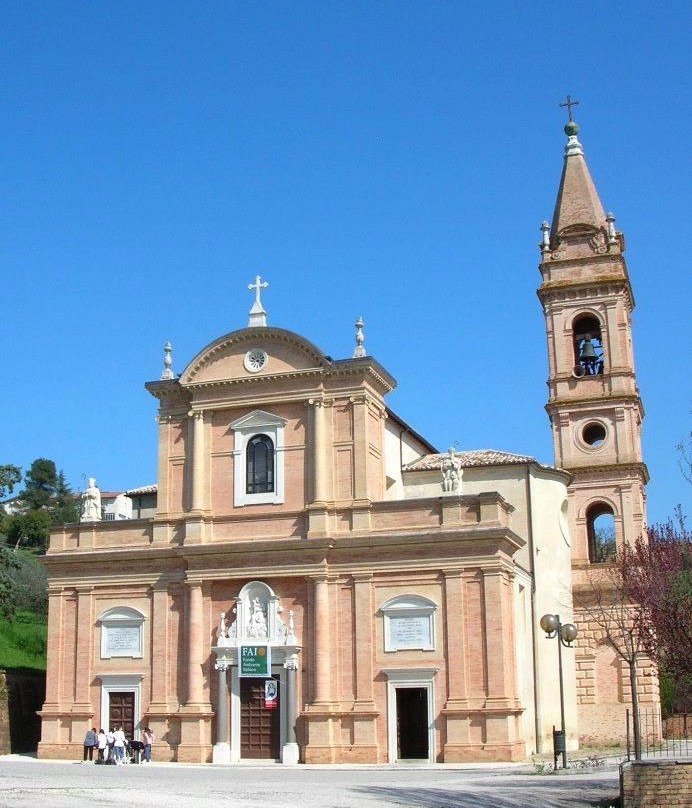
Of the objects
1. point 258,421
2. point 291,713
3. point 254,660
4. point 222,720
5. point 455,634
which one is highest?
point 258,421

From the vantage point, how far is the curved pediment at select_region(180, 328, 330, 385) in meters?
35.1

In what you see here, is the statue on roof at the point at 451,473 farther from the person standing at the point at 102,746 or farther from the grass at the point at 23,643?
the grass at the point at 23,643

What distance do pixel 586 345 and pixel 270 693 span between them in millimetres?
21447

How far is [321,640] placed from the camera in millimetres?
32844

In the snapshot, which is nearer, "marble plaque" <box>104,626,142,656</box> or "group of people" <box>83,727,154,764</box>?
"group of people" <box>83,727,154,764</box>

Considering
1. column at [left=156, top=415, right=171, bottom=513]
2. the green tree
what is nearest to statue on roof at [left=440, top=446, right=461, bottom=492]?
column at [left=156, top=415, right=171, bottom=513]

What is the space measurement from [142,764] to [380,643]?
800cm

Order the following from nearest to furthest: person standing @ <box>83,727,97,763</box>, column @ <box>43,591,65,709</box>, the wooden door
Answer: person standing @ <box>83,727,97,763</box> < the wooden door < column @ <box>43,591,65,709</box>

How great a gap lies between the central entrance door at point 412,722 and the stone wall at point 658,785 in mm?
14678

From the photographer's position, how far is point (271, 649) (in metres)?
33.3

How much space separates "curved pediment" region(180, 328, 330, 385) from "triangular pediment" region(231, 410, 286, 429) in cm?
124

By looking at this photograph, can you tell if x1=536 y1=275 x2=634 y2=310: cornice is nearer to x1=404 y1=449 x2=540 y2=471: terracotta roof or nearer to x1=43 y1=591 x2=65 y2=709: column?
x1=404 y1=449 x2=540 y2=471: terracotta roof

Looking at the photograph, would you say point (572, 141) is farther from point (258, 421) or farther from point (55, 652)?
point (55, 652)

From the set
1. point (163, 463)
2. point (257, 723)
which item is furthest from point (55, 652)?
point (257, 723)
